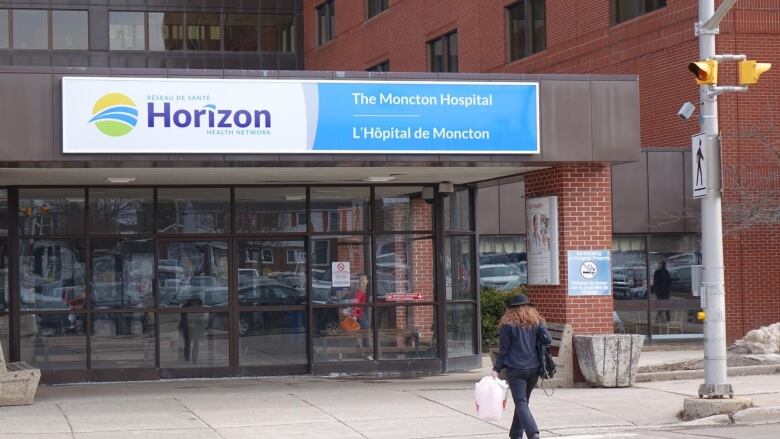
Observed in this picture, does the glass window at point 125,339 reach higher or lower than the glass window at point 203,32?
lower

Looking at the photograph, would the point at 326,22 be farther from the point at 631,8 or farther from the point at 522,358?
the point at 522,358

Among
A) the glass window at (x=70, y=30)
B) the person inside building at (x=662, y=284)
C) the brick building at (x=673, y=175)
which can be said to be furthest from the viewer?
the glass window at (x=70, y=30)

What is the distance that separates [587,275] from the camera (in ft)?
53.6

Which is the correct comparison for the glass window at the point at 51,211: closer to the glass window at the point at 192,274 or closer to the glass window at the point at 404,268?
→ the glass window at the point at 192,274

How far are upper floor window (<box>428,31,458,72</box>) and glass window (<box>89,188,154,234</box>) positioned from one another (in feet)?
66.7

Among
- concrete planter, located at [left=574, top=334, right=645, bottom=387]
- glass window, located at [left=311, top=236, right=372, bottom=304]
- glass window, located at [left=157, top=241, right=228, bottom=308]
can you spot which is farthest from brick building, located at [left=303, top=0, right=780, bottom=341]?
glass window, located at [left=157, top=241, right=228, bottom=308]

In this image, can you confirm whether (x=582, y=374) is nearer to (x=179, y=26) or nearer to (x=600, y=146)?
(x=600, y=146)

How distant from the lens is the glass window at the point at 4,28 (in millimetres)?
46750

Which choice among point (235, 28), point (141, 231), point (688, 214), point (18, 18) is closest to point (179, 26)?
point (235, 28)

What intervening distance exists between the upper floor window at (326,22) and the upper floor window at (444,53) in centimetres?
897

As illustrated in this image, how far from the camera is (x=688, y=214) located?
81.0 ft

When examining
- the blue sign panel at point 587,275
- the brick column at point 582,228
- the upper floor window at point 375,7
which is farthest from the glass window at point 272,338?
the upper floor window at point 375,7

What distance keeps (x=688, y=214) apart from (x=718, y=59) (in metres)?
11.2

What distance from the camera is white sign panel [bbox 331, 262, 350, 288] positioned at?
1819 centimetres
